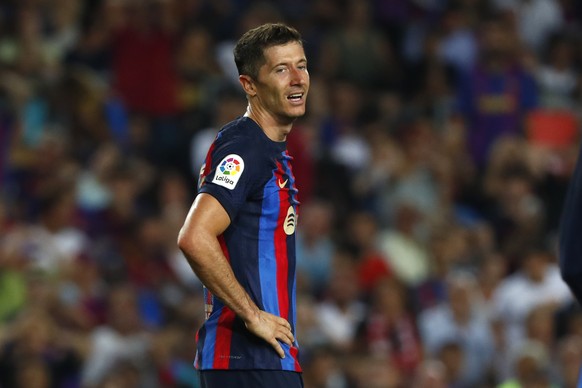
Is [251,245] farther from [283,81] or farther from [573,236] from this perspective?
[573,236]

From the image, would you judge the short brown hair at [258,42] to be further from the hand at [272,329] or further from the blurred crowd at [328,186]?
the blurred crowd at [328,186]

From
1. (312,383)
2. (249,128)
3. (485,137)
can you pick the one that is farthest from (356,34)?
(249,128)

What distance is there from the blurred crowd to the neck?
13.2ft

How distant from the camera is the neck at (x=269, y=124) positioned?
4305mm

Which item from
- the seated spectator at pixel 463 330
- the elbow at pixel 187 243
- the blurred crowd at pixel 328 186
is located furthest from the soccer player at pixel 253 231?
the seated spectator at pixel 463 330

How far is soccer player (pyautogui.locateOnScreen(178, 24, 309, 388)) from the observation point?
407 centimetres

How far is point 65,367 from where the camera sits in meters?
8.22

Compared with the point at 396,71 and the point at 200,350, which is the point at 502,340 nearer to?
the point at 396,71

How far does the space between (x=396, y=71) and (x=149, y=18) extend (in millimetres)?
2754

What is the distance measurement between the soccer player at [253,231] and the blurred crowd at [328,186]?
395 centimetres

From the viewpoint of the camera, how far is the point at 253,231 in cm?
421

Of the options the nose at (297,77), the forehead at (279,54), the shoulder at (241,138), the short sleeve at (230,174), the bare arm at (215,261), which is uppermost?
the forehead at (279,54)

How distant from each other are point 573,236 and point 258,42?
1885mm

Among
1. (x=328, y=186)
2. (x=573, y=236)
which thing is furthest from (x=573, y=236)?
(x=328, y=186)
